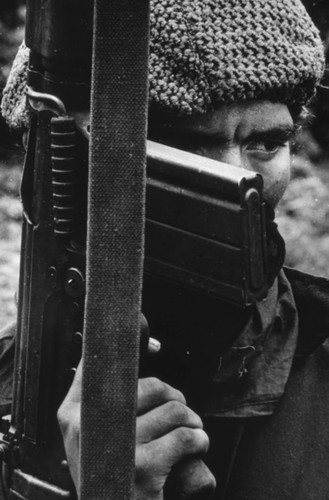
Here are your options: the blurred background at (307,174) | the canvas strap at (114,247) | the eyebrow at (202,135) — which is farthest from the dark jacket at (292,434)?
the blurred background at (307,174)

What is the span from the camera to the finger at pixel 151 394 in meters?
1.24

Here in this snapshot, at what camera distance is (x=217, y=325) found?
4.72ft

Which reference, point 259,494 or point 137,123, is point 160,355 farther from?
point 137,123

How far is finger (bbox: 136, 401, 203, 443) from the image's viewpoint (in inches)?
47.9

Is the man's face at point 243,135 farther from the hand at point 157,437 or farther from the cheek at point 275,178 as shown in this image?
the hand at point 157,437

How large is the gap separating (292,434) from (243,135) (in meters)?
0.55

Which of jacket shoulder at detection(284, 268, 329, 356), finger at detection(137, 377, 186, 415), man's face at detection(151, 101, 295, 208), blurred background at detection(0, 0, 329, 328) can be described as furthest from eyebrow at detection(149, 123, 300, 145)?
blurred background at detection(0, 0, 329, 328)

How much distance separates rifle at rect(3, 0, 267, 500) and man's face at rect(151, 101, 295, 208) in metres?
0.24

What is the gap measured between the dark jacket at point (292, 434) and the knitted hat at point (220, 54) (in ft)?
1.42

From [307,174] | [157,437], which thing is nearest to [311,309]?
[157,437]

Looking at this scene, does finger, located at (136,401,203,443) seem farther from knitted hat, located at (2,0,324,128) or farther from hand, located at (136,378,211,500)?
knitted hat, located at (2,0,324,128)

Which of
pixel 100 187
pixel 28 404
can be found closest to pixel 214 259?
pixel 100 187

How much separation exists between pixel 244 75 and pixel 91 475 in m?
0.76

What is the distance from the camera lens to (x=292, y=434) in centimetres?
173
